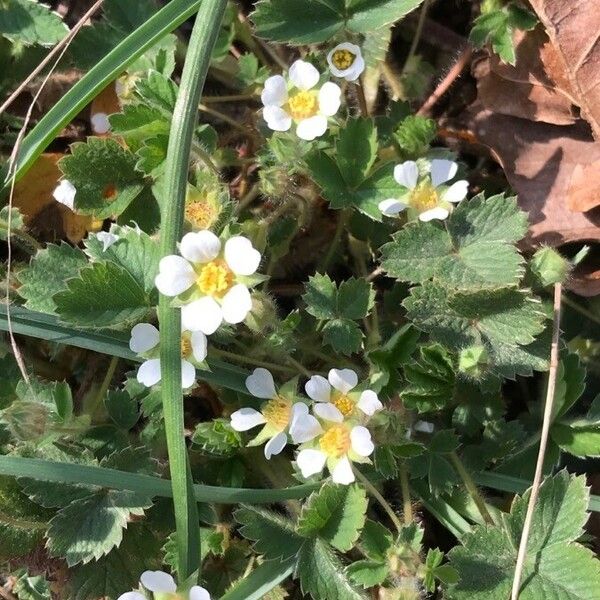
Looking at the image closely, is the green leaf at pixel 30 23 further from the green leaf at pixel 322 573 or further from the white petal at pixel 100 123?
the green leaf at pixel 322 573

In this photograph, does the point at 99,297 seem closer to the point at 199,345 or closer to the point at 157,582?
the point at 199,345

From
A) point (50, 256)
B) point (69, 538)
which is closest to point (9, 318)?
point (50, 256)

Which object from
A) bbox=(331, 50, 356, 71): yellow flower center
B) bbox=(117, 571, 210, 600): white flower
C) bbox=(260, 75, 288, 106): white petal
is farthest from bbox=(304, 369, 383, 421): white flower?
bbox=(331, 50, 356, 71): yellow flower center

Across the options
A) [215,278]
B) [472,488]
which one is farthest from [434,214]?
[472,488]

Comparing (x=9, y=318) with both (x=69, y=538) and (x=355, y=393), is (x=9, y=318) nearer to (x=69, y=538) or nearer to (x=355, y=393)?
(x=69, y=538)

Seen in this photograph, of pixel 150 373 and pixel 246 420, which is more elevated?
pixel 150 373

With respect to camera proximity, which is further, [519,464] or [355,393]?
[519,464]
